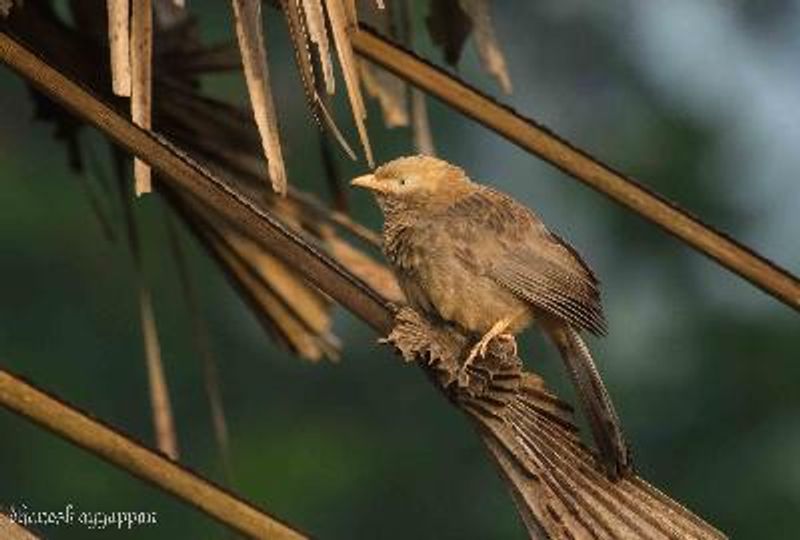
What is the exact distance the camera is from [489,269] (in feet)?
10.7

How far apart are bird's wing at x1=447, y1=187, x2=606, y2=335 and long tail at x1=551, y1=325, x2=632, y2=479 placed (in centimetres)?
4

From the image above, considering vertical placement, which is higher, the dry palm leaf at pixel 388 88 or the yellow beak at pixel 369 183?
the dry palm leaf at pixel 388 88

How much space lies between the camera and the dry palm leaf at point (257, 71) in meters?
2.60

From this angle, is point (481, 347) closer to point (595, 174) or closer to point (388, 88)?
point (595, 174)

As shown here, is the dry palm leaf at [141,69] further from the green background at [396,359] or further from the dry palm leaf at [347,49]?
the green background at [396,359]

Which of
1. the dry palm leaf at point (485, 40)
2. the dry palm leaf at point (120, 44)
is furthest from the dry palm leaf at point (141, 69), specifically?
the dry palm leaf at point (485, 40)

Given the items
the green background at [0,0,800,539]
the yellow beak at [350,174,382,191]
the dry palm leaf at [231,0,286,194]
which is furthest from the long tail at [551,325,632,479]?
the green background at [0,0,800,539]

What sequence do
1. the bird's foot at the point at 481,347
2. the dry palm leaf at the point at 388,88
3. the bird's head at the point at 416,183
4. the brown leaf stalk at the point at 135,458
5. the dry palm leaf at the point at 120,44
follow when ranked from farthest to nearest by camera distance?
the dry palm leaf at the point at 388,88, the bird's head at the point at 416,183, the bird's foot at the point at 481,347, the dry palm leaf at the point at 120,44, the brown leaf stalk at the point at 135,458

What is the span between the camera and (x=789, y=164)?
54.4 ft

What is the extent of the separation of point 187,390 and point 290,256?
10.6m

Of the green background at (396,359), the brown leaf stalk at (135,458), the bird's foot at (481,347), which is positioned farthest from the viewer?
the green background at (396,359)

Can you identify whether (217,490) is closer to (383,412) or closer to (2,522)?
(2,522)

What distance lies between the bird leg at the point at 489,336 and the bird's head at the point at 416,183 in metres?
0.27

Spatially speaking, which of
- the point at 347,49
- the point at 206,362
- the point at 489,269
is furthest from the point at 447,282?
the point at 347,49
